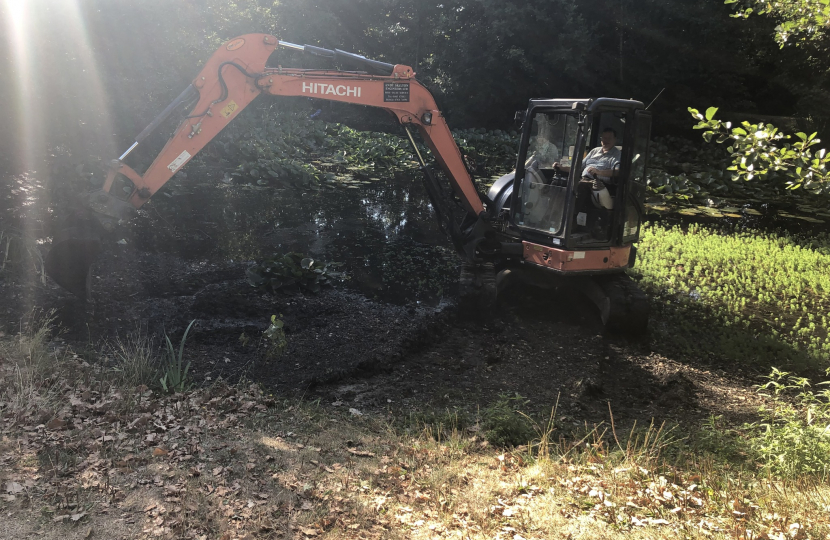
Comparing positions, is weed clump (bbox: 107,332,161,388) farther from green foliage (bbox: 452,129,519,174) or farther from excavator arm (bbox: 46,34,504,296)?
green foliage (bbox: 452,129,519,174)

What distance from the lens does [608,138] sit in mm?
7070

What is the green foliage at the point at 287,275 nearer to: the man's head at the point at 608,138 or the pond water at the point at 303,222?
the pond water at the point at 303,222

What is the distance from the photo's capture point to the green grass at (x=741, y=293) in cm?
685

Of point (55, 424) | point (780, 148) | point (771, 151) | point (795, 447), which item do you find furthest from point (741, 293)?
point (55, 424)

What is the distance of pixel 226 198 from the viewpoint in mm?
12586

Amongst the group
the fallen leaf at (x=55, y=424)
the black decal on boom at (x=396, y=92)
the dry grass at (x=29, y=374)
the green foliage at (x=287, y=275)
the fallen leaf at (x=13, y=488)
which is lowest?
the fallen leaf at (x=13, y=488)

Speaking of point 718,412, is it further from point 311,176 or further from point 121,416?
point 311,176

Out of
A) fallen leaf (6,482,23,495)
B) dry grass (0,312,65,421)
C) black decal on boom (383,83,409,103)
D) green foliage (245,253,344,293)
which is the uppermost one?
black decal on boom (383,83,409,103)

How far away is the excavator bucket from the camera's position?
22.3ft

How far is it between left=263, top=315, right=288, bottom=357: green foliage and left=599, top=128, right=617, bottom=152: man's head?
4.19 meters

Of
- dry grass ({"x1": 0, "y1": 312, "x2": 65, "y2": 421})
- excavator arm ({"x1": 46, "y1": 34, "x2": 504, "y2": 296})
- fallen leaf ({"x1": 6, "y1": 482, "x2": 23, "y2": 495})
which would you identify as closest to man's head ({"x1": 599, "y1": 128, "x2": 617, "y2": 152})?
excavator arm ({"x1": 46, "y1": 34, "x2": 504, "y2": 296})

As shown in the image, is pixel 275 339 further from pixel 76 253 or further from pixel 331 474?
pixel 76 253

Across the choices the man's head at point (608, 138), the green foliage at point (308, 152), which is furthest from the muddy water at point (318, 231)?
the man's head at point (608, 138)

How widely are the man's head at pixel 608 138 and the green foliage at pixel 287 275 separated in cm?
379
